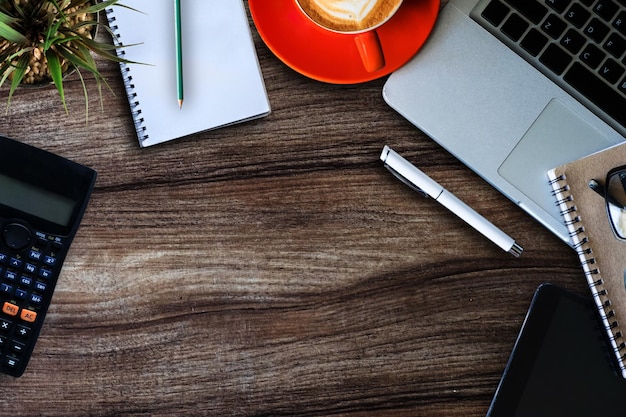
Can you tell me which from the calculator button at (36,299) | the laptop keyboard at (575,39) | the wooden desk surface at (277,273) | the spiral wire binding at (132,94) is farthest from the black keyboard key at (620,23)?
the calculator button at (36,299)

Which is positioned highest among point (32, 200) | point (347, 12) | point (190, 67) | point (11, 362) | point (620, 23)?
point (620, 23)

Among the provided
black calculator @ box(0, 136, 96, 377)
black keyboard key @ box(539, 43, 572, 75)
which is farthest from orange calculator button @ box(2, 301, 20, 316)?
black keyboard key @ box(539, 43, 572, 75)

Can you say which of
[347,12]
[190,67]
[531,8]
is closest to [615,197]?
[531,8]

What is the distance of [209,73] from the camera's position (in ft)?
2.35

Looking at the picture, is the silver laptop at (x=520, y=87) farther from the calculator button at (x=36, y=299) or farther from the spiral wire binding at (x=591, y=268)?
the calculator button at (x=36, y=299)

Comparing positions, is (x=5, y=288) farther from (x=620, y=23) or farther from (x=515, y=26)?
(x=620, y=23)

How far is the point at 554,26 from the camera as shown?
0.72 m

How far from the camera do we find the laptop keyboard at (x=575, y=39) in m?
0.72

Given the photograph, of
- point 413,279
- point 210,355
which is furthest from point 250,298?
point 413,279

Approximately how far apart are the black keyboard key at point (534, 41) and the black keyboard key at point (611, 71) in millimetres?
67

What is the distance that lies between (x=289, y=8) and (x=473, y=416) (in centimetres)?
48

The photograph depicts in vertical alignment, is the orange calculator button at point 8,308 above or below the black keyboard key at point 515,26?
below

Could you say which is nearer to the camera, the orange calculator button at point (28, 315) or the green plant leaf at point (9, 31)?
the green plant leaf at point (9, 31)

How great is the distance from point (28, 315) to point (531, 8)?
0.61 metres
